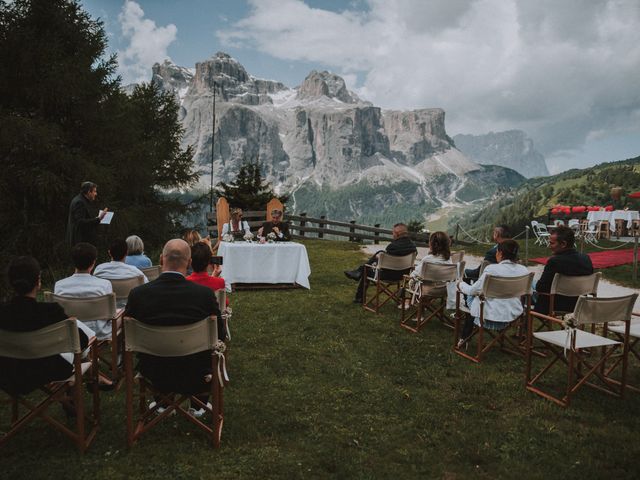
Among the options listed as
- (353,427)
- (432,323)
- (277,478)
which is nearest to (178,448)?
(277,478)

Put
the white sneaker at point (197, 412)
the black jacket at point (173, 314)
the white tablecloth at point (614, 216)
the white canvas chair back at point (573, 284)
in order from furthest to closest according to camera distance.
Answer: the white tablecloth at point (614, 216) → the white canvas chair back at point (573, 284) → the white sneaker at point (197, 412) → the black jacket at point (173, 314)

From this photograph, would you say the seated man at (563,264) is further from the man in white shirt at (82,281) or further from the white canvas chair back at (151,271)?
the man in white shirt at (82,281)

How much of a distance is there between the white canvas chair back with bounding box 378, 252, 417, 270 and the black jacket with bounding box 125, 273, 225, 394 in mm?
4665

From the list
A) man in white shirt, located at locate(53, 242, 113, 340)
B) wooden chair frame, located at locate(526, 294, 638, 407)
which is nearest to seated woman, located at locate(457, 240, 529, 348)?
wooden chair frame, located at locate(526, 294, 638, 407)

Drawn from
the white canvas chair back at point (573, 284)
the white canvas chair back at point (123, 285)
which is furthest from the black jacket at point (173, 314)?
the white canvas chair back at point (573, 284)

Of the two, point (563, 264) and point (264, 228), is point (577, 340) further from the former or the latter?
point (264, 228)

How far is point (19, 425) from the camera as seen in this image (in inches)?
126

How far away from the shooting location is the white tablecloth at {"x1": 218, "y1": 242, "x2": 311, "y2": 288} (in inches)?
380

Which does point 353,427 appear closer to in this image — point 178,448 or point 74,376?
point 178,448

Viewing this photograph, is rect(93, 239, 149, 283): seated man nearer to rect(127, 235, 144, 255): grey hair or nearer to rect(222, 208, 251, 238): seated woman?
rect(127, 235, 144, 255): grey hair

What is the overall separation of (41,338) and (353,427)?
2.42 meters

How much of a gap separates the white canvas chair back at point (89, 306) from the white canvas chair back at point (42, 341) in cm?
92

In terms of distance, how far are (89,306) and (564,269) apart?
204 inches

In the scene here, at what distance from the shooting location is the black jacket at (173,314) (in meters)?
3.32
